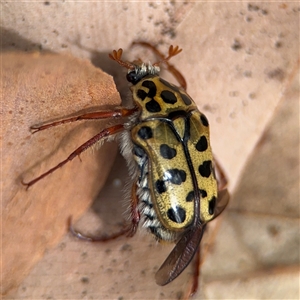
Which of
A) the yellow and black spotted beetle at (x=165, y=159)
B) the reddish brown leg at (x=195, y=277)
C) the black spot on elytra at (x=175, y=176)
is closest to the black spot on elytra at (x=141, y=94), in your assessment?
the yellow and black spotted beetle at (x=165, y=159)

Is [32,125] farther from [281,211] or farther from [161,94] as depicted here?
[281,211]

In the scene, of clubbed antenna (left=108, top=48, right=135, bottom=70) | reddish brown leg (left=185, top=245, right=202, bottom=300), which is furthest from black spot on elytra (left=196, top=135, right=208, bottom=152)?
reddish brown leg (left=185, top=245, right=202, bottom=300)

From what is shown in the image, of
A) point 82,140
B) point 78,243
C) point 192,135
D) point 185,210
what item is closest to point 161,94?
point 192,135

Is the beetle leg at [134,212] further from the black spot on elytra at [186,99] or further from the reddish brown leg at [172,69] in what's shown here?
the reddish brown leg at [172,69]

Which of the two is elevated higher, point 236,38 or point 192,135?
point 236,38

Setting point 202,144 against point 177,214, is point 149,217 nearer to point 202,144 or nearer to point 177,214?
point 177,214

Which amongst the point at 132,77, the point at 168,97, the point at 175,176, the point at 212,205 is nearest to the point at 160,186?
the point at 175,176

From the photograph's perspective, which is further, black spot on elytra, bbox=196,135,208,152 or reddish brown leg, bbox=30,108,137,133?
black spot on elytra, bbox=196,135,208,152

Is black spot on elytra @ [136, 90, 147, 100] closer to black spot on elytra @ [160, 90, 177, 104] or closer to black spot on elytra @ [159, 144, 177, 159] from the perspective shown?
black spot on elytra @ [160, 90, 177, 104]
